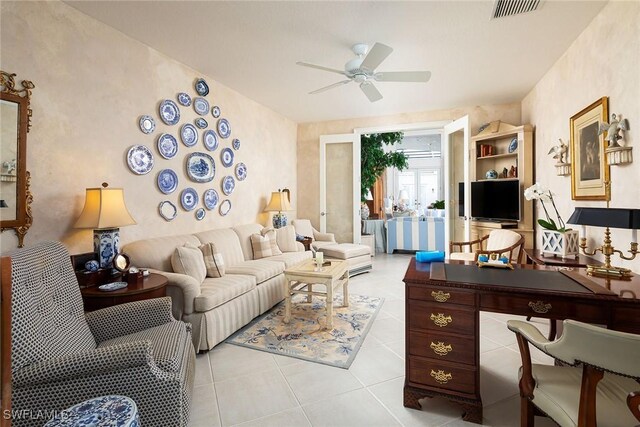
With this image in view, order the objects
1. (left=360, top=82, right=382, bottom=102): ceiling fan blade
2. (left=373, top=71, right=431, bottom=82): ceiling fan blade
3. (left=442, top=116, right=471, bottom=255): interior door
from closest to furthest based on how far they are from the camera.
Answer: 1. (left=373, top=71, right=431, bottom=82): ceiling fan blade
2. (left=360, top=82, right=382, bottom=102): ceiling fan blade
3. (left=442, top=116, right=471, bottom=255): interior door

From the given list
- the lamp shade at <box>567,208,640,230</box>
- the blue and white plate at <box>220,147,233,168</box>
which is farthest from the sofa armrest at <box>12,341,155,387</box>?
the blue and white plate at <box>220,147,233,168</box>

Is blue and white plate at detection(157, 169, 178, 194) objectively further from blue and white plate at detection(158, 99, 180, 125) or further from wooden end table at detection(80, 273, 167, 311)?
wooden end table at detection(80, 273, 167, 311)

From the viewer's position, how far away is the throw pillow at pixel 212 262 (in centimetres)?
313

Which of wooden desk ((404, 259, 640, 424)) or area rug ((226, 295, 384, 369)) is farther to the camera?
area rug ((226, 295, 384, 369))

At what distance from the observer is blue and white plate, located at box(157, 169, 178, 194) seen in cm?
327

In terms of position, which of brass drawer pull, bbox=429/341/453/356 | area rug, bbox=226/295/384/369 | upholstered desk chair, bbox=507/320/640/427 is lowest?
area rug, bbox=226/295/384/369

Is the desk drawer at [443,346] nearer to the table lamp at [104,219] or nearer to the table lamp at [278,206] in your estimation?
the table lamp at [104,219]

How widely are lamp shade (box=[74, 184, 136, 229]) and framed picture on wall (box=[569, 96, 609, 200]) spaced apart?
3.76 metres

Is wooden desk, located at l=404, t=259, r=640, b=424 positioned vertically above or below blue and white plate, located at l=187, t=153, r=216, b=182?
below

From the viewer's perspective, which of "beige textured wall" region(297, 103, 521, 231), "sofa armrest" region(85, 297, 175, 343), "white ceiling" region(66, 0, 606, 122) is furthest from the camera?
"beige textured wall" region(297, 103, 521, 231)

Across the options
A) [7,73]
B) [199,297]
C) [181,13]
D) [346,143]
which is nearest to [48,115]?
[7,73]

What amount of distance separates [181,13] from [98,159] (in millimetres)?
1389

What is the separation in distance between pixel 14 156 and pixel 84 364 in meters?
1.63

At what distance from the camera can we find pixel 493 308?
173 centimetres
